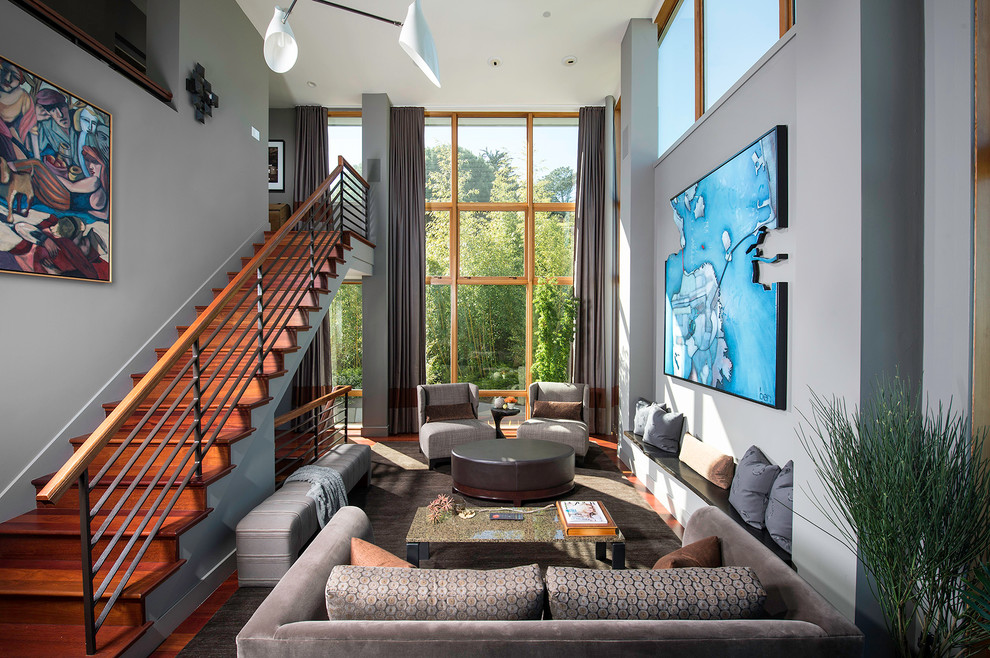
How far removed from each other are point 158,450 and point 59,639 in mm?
828

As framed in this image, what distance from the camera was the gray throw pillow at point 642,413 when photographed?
476 centimetres

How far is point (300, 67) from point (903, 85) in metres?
6.15

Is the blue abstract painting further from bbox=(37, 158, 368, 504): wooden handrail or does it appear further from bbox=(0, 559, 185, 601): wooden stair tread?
bbox=(0, 559, 185, 601): wooden stair tread

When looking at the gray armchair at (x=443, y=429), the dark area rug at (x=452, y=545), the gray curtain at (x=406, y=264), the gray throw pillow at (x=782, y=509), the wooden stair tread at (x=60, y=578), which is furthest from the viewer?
the gray curtain at (x=406, y=264)

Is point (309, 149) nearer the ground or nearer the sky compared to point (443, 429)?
nearer the sky

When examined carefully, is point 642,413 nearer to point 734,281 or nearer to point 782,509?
point 734,281

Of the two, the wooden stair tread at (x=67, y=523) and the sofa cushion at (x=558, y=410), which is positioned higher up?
the sofa cushion at (x=558, y=410)

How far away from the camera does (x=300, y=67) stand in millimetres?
6004

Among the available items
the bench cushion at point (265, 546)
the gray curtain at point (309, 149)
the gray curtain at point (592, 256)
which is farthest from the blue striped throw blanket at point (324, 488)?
the gray curtain at point (309, 149)

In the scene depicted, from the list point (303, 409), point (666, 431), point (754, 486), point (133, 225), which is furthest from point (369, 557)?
point (133, 225)

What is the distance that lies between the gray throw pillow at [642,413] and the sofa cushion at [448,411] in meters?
1.97

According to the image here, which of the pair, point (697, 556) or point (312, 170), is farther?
point (312, 170)

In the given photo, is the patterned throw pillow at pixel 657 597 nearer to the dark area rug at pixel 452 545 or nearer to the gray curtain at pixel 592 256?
the dark area rug at pixel 452 545

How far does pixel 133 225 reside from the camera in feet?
12.1
